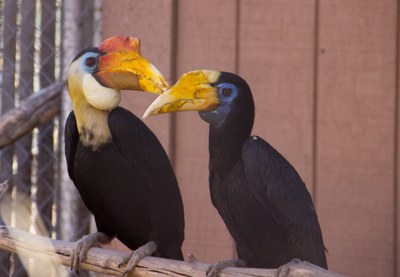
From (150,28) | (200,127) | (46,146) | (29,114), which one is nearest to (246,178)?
(200,127)

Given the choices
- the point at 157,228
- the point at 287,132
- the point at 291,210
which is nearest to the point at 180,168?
the point at 287,132

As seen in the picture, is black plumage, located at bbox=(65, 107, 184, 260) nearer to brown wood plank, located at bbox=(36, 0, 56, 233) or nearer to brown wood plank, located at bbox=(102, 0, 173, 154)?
brown wood plank, located at bbox=(102, 0, 173, 154)

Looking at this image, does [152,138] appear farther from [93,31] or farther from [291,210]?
[93,31]

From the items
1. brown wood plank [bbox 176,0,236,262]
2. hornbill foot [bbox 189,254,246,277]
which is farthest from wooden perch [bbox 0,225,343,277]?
brown wood plank [bbox 176,0,236,262]

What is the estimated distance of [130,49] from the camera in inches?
85.7

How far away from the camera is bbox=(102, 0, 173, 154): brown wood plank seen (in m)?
2.66

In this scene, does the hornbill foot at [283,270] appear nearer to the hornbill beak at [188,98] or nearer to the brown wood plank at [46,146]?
the hornbill beak at [188,98]

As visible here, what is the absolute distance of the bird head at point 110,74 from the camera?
2145mm

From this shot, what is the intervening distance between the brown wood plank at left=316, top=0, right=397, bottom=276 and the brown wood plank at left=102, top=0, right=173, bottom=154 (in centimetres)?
41

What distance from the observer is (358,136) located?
2.62 meters

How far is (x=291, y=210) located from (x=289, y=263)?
5.3 inches

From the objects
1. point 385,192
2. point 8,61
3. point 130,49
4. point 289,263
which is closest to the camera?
point 289,263

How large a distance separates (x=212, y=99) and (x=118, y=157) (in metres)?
0.25

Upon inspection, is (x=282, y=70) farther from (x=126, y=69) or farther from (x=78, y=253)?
(x=78, y=253)
